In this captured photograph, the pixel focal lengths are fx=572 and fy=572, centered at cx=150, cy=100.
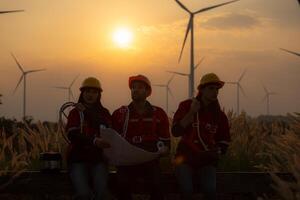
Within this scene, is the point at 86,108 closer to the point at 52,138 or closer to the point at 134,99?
the point at 134,99

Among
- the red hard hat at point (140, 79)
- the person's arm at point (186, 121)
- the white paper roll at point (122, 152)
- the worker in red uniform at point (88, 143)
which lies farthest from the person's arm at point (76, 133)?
the person's arm at point (186, 121)

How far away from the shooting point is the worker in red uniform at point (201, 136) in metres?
Result: 5.97

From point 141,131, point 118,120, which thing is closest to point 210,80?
point 141,131

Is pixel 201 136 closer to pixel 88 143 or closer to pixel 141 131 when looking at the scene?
pixel 141 131

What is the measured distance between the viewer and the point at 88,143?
604 cm

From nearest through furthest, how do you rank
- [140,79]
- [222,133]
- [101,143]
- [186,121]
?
1. [101,143]
2. [186,121]
3. [140,79]
4. [222,133]

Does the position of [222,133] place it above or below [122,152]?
above

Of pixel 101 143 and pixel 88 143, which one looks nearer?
pixel 101 143

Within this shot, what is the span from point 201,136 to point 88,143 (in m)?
1.21

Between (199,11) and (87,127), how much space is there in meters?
12.0

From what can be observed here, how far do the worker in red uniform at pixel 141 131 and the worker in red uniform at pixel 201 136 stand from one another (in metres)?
0.21

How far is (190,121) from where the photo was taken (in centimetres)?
599

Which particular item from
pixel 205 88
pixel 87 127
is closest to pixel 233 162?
pixel 205 88

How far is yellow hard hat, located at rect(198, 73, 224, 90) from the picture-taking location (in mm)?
6145
